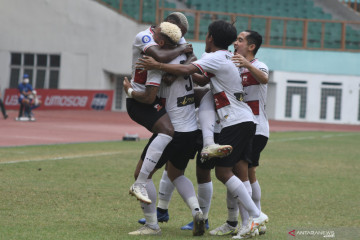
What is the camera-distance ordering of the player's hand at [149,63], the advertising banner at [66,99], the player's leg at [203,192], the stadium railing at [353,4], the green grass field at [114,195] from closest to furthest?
the player's hand at [149,63]
the green grass field at [114,195]
the player's leg at [203,192]
the advertising banner at [66,99]
the stadium railing at [353,4]

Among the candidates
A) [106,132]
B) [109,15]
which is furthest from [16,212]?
[109,15]

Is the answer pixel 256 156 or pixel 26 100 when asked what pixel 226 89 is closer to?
Answer: pixel 256 156

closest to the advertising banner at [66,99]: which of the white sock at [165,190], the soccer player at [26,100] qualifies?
the soccer player at [26,100]

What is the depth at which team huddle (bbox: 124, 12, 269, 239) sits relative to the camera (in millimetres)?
7012

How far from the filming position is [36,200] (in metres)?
9.16

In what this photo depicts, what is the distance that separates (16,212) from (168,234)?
6.09 ft

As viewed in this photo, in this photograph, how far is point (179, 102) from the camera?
283 inches

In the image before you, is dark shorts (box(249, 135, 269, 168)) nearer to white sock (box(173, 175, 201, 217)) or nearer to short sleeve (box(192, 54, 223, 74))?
white sock (box(173, 175, 201, 217))

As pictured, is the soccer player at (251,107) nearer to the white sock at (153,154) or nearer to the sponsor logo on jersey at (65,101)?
the white sock at (153,154)

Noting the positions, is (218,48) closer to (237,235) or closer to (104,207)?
(237,235)

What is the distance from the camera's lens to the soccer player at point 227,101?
6.98 m

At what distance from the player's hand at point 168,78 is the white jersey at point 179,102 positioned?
6 cm

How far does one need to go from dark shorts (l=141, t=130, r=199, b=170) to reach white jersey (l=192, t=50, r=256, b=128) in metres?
0.35

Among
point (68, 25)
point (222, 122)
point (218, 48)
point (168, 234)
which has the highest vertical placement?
point (68, 25)
